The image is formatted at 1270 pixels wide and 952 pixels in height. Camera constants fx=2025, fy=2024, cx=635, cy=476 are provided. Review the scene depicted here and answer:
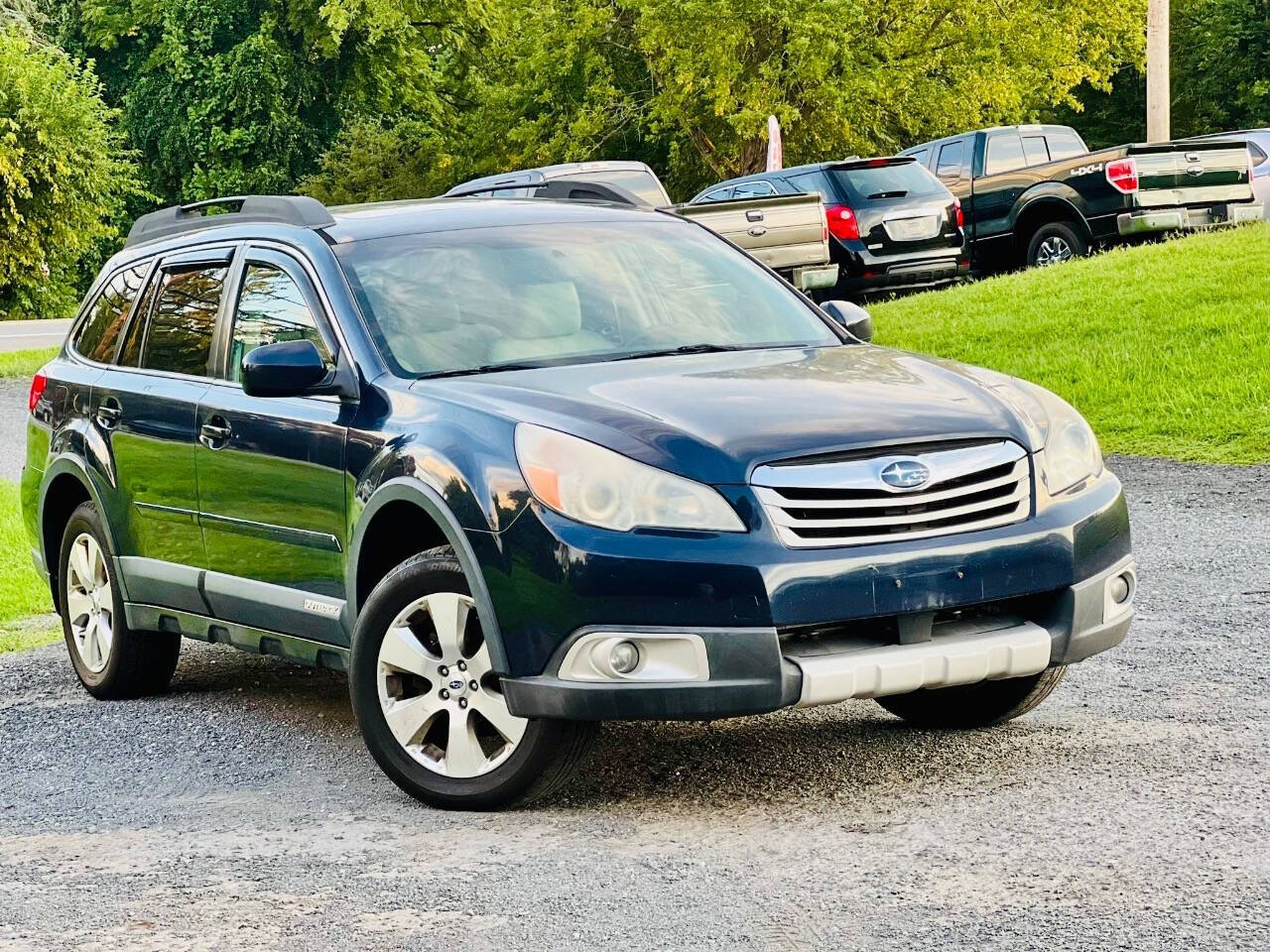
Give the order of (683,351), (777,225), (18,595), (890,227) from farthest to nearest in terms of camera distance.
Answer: (890,227) < (777,225) < (18,595) < (683,351)

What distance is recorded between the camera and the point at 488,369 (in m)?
6.11

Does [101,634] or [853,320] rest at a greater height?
[853,320]

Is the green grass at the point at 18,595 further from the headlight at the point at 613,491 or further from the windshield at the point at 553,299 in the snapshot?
the headlight at the point at 613,491

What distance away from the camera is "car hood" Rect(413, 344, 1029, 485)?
5246 mm

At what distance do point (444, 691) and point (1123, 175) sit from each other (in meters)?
16.2

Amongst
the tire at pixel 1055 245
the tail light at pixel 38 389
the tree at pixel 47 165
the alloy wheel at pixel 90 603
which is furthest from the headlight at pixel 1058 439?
the tree at pixel 47 165

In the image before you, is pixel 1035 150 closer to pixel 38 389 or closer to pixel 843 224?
pixel 843 224

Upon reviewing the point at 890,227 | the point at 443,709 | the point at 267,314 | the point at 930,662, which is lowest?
the point at 890,227

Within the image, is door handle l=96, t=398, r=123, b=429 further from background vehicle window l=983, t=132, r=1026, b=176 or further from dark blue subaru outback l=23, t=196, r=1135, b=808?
background vehicle window l=983, t=132, r=1026, b=176

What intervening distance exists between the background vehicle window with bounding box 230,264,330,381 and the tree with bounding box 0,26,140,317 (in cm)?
2749

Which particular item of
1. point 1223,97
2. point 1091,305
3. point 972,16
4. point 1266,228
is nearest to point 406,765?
point 1091,305

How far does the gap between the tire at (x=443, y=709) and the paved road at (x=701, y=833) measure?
0.11 meters

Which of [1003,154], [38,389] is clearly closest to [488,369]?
[38,389]

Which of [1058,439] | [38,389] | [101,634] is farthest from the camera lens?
[38,389]
